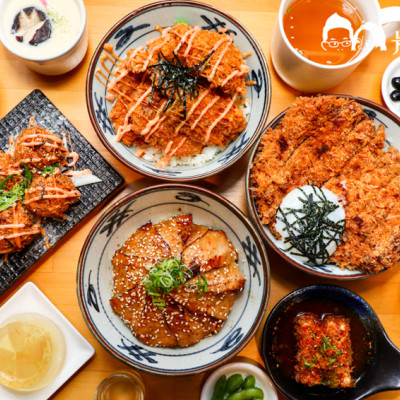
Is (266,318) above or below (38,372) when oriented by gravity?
below

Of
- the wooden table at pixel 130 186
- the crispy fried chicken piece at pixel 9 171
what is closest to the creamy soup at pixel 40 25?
the wooden table at pixel 130 186

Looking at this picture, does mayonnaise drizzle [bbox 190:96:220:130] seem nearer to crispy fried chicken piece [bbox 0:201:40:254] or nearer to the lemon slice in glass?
crispy fried chicken piece [bbox 0:201:40:254]

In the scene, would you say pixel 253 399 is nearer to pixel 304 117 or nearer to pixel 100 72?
pixel 304 117

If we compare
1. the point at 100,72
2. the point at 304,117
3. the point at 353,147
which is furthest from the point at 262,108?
the point at 100,72

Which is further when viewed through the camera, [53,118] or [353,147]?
[53,118]

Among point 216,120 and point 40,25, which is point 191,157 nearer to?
point 216,120

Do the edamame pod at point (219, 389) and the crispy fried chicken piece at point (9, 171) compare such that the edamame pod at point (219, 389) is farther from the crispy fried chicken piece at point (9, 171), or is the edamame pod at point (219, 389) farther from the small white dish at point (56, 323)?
the crispy fried chicken piece at point (9, 171)

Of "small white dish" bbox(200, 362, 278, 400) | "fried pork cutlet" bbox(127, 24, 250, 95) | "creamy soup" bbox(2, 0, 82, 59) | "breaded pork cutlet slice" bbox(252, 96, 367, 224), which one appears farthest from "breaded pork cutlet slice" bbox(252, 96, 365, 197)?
"creamy soup" bbox(2, 0, 82, 59)
